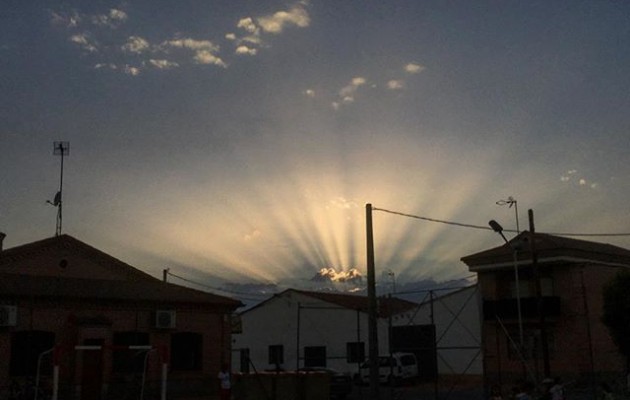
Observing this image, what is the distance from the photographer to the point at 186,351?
112 feet

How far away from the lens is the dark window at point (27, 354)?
94.6ft

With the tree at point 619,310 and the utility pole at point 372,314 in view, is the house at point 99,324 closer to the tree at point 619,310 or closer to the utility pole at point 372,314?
→ the utility pole at point 372,314

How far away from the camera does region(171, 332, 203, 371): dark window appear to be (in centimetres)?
3362

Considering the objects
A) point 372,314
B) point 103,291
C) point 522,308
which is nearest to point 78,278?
point 103,291

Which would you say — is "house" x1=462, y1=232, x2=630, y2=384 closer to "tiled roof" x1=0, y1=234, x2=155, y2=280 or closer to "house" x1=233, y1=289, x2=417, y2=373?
"house" x1=233, y1=289, x2=417, y2=373

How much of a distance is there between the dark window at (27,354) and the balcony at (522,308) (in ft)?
80.9

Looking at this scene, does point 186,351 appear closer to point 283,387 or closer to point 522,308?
point 283,387

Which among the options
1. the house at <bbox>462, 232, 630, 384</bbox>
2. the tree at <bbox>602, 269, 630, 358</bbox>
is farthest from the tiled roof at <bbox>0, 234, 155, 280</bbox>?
the tree at <bbox>602, 269, 630, 358</bbox>

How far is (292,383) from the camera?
27.8 metres

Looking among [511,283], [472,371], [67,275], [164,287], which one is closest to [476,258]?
[511,283]

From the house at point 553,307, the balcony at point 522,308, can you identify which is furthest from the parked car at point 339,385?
the balcony at point 522,308

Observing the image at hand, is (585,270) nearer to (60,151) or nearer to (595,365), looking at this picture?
(595,365)

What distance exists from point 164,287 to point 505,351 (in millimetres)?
20853

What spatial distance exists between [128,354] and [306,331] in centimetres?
2247
